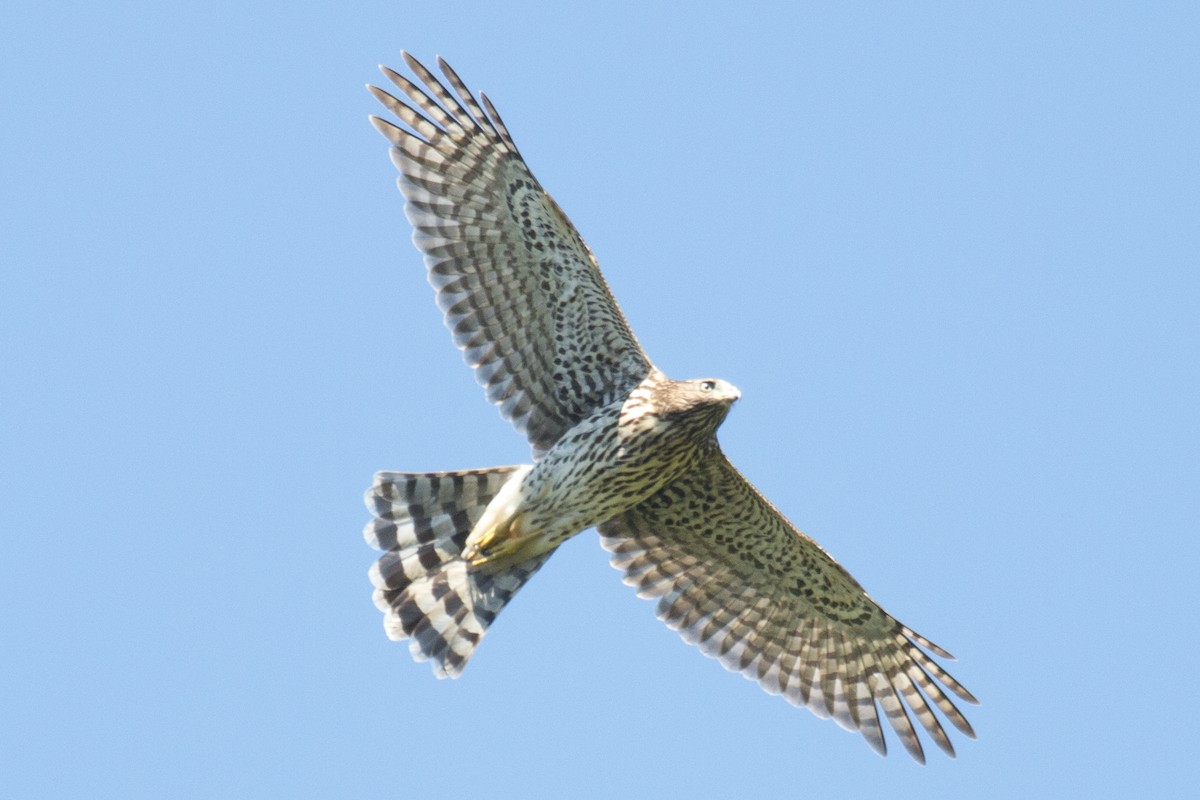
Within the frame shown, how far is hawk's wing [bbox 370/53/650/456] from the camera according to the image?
12.6 metres

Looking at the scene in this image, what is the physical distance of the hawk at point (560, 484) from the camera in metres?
12.6

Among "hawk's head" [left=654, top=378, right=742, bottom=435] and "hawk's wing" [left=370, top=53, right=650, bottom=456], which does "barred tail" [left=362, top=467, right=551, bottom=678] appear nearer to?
"hawk's wing" [left=370, top=53, right=650, bottom=456]

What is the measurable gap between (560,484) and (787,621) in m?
2.24

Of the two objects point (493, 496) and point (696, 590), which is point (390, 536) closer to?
point (493, 496)

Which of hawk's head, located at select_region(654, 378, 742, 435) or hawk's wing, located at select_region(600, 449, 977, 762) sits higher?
hawk's head, located at select_region(654, 378, 742, 435)

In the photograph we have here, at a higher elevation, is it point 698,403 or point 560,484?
point 698,403

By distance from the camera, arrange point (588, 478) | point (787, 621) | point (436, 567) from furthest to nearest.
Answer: point (787, 621) → point (436, 567) → point (588, 478)

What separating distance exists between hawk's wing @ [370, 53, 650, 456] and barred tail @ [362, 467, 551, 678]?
0.62m

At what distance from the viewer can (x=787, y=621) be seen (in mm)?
13906

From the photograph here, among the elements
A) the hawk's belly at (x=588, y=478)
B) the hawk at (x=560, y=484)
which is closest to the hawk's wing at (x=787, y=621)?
the hawk at (x=560, y=484)

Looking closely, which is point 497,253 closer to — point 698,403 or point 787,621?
point 698,403

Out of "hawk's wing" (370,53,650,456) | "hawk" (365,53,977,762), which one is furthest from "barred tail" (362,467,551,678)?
"hawk's wing" (370,53,650,456)

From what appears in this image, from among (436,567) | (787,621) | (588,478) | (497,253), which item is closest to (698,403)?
(588,478)

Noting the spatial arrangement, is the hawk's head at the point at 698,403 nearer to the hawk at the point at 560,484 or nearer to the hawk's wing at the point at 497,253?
the hawk at the point at 560,484
